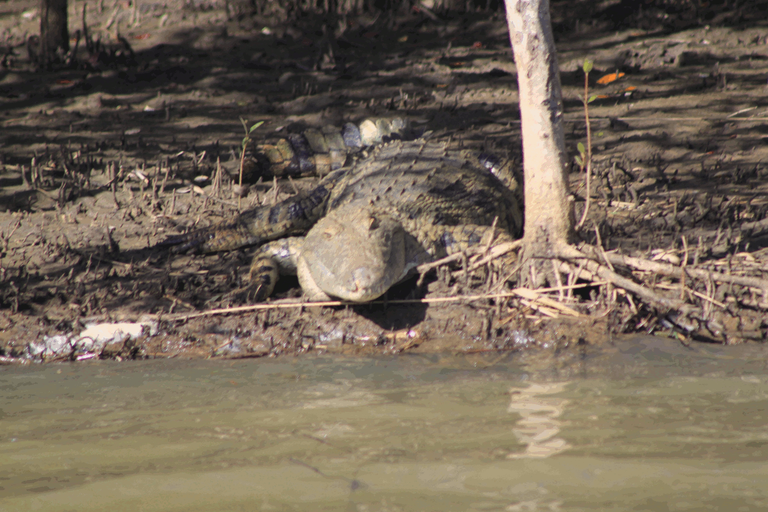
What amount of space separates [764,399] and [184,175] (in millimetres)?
4405

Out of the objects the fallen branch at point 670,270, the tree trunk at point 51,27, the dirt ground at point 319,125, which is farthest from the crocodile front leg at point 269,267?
the tree trunk at point 51,27

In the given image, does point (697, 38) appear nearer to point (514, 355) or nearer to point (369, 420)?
point (514, 355)

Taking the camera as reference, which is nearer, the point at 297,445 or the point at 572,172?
the point at 297,445

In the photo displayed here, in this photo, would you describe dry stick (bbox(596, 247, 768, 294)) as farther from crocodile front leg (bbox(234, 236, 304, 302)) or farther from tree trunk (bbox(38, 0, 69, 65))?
tree trunk (bbox(38, 0, 69, 65))

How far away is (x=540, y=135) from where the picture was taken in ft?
10.4

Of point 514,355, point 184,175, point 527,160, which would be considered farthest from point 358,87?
point 514,355

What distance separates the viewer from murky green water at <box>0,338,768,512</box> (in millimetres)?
1799

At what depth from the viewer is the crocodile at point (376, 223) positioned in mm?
3404

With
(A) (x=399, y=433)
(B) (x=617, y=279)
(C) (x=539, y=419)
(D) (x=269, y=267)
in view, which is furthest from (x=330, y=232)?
(C) (x=539, y=419)

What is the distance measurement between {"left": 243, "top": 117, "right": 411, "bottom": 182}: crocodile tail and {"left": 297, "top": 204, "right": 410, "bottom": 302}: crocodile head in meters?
1.71

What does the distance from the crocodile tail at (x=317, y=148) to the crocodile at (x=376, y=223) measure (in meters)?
0.47

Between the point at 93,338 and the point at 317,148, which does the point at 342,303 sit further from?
the point at 317,148

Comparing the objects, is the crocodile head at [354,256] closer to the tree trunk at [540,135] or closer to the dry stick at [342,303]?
the dry stick at [342,303]

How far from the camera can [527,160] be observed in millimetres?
3275
